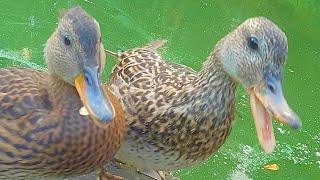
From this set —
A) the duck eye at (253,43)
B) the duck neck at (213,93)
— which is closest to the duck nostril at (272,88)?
the duck eye at (253,43)

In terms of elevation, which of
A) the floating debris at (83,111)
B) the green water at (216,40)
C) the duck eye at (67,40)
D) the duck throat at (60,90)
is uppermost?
the green water at (216,40)

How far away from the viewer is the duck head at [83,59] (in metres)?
2.45

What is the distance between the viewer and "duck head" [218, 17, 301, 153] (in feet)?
8.38

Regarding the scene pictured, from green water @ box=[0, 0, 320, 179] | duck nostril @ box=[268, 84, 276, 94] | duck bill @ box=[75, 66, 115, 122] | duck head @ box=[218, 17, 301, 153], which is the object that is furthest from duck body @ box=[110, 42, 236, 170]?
green water @ box=[0, 0, 320, 179]

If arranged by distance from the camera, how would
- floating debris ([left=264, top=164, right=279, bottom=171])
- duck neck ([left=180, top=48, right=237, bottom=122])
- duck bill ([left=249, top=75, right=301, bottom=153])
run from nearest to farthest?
1. duck bill ([left=249, top=75, right=301, bottom=153])
2. duck neck ([left=180, top=48, right=237, bottom=122])
3. floating debris ([left=264, top=164, right=279, bottom=171])

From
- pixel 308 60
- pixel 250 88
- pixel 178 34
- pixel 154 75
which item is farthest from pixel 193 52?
pixel 250 88

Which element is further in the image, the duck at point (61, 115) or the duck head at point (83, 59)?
the duck at point (61, 115)

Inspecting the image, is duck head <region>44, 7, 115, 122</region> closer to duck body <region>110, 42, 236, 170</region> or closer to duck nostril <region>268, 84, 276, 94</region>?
duck body <region>110, 42, 236, 170</region>

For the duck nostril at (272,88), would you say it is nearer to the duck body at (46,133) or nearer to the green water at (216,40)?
the duck body at (46,133)

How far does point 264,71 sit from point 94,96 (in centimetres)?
68

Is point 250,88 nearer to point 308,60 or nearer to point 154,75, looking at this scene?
point 154,75

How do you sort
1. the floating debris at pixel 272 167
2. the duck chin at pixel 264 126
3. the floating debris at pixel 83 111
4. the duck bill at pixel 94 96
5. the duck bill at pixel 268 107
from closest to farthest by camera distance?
the duck bill at pixel 94 96 < the duck bill at pixel 268 107 < the duck chin at pixel 264 126 < the floating debris at pixel 83 111 < the floating debris at pixel 272 167

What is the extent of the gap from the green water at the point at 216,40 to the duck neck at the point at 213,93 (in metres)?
1.05

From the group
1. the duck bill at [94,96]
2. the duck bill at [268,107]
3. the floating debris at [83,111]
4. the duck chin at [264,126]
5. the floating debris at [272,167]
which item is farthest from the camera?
the floating debris at [272,167]
